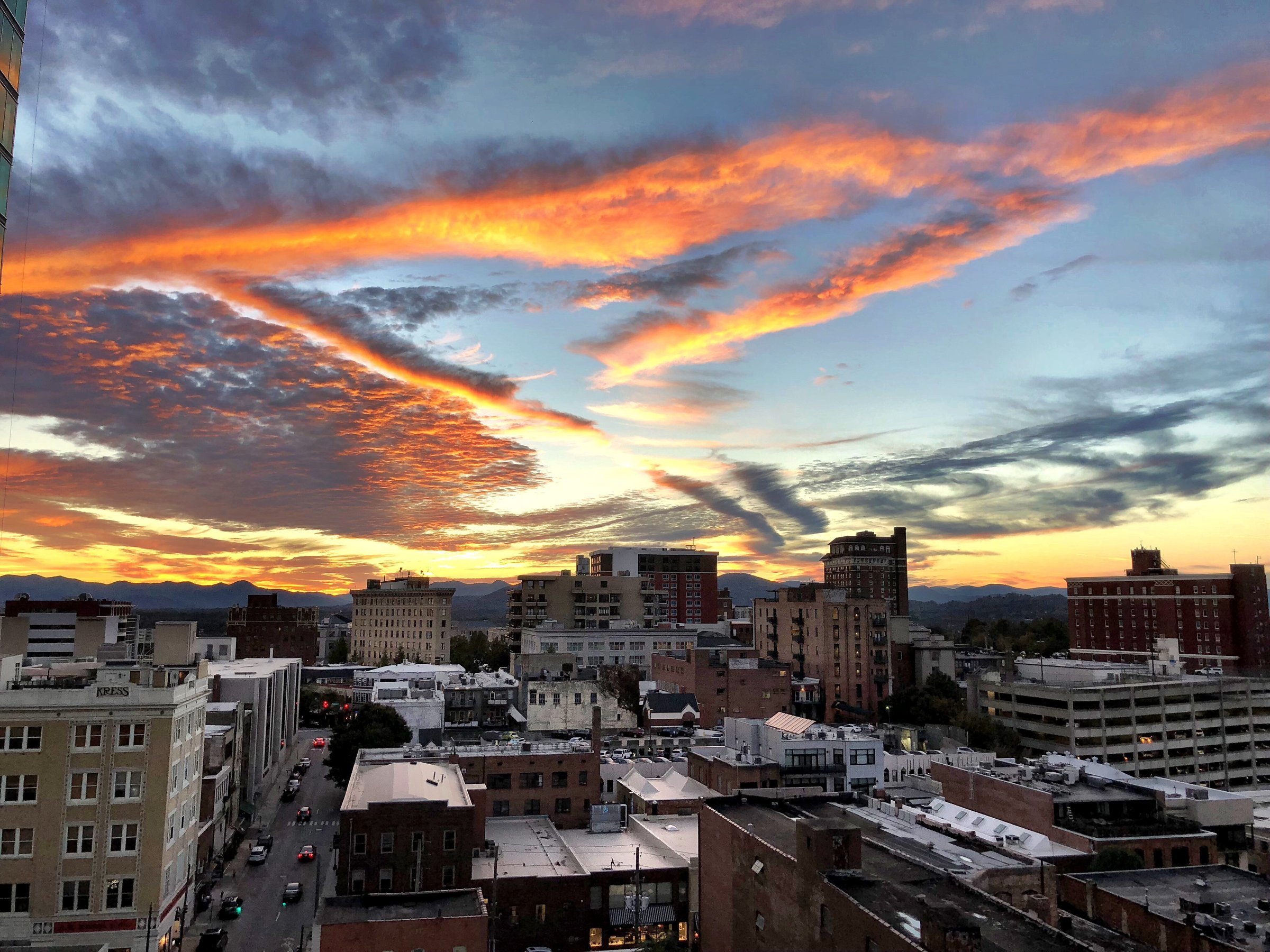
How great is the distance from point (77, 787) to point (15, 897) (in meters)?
5.80

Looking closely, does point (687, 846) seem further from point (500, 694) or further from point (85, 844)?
point (500, 694)

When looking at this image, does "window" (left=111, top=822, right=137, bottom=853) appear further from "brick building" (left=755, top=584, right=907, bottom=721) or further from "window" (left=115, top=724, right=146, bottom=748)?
"brick building" (left=755, top=584, right=907, bottom=721)

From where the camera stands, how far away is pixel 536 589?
180000 mm

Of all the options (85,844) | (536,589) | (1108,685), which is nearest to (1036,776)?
(1108,685)

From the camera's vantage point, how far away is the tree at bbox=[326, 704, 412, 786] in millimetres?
86188

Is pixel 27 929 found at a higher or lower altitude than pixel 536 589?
lower

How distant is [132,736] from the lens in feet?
162

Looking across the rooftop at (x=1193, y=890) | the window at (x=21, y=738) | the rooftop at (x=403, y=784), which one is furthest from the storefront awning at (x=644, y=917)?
the window at (x=21, y=738)

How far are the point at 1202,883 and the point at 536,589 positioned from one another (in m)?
142

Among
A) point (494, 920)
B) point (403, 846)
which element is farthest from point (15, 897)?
point (494, 920)

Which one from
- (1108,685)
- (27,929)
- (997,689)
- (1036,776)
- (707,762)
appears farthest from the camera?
(997,689)

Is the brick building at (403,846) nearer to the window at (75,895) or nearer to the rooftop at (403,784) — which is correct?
the rooftop at (403,784)

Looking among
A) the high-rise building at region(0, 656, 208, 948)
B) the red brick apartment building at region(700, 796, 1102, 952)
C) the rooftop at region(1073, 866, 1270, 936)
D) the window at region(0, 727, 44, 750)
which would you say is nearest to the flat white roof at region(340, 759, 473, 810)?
the high-rise building at region(0, 656, 208, 948)

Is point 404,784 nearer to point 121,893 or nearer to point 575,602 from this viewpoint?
point 121,893
